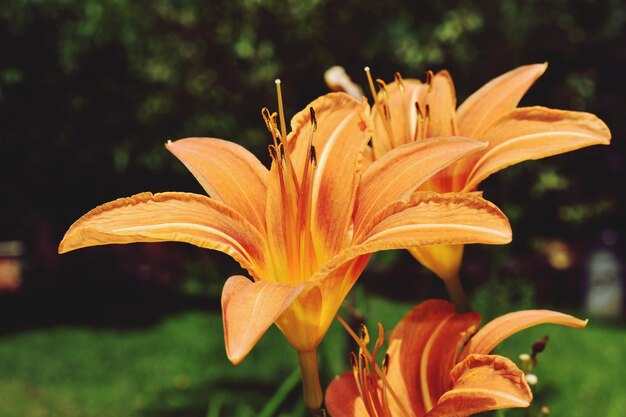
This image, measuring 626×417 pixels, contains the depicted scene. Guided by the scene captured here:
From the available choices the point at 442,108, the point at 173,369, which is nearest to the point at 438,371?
the point at 442,108

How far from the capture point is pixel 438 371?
0.79 m

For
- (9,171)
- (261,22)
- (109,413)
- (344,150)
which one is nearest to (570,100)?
(261,22)

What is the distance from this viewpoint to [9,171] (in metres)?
6.36

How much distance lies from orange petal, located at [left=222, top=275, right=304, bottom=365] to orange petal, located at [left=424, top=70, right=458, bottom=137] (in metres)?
0.40

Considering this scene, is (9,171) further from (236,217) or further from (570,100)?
(236,217)

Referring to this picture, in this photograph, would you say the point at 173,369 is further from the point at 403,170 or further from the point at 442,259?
the point at 403,170

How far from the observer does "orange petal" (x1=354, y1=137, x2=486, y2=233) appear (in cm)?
73

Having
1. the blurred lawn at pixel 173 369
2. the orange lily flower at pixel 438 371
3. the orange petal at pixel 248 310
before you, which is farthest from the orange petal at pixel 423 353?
the blurred lawn at pixel 173 369

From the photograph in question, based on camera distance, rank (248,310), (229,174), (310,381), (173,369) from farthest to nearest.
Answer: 1. (173,369)
2. (229,174)
3. (310,381)
4. (248,310)

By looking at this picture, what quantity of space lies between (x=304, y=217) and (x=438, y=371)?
22cm

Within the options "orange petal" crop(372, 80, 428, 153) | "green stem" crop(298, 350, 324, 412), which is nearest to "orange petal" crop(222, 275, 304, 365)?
"green stem" crop(298, 350, 324, 412)

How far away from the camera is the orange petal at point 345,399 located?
0.72m

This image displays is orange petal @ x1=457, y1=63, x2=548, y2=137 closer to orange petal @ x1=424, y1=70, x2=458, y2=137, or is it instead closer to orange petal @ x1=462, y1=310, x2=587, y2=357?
orange petal @ x1=424, y1=70, x2=458, y2=137

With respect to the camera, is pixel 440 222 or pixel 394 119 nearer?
pixel 440 222
